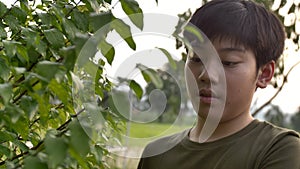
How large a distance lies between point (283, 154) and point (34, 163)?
68 cm

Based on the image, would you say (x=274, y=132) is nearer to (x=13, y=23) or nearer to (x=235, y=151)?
(x=235, y=151)

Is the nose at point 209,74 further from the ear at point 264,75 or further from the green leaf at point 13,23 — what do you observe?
the green leaf at point 13,23

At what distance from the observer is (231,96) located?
3.94ft

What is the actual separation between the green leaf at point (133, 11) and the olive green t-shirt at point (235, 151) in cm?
54

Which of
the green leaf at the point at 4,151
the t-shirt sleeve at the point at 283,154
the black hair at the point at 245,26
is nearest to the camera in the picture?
the green leaf at the point at 4,151

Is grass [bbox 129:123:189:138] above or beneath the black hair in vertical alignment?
beneath

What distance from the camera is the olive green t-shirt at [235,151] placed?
1166 mm

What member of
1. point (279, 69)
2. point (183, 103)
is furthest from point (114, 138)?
point (279, 69)

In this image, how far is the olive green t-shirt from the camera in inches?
45.9

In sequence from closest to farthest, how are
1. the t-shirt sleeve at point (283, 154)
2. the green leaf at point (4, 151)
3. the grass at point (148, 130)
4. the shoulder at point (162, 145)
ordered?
the green leaf at point (4, 151) < the grass at point (148, 130) < the t-shirt sleeve at point (283, 154) < the shoulder at point (162, 145)

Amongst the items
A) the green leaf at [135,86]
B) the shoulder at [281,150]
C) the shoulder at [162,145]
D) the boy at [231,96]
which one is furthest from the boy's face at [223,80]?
the green leaf at [135,86]

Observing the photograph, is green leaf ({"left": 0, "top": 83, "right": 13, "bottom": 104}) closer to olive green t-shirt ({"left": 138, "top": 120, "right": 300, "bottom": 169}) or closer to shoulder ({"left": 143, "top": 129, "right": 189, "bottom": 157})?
olive green t-shirt ({"left": 138, "top": 120, "right": 300, "bottom": 169})

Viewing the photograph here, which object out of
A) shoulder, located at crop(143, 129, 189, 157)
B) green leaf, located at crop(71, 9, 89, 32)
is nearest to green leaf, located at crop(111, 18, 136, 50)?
green leaf, located at crop(71, 9, 89, 32)

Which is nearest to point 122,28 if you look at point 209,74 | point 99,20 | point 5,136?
point 99,20
